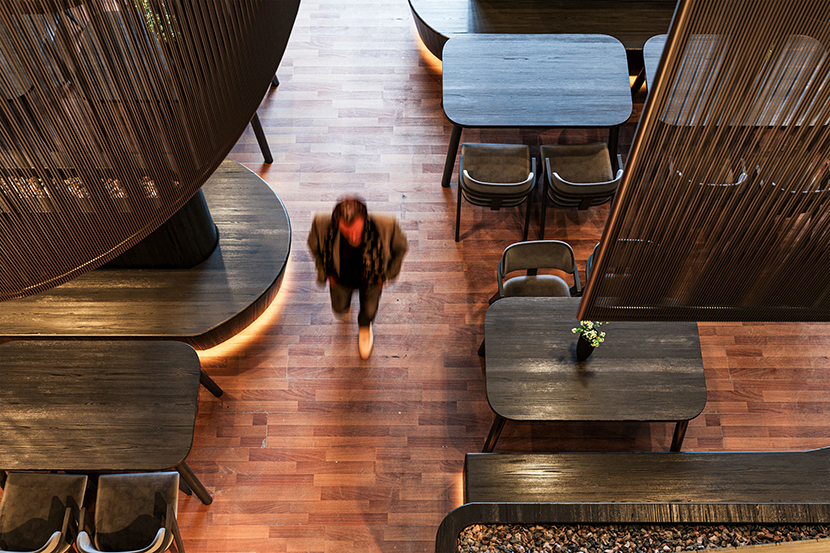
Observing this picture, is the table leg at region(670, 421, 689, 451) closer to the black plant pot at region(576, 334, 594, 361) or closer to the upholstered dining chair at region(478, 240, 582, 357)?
the black plant pot at region(576, 334, 594, 361)

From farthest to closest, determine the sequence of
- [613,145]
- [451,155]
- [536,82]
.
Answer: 1. [451,155]
2. [613,145]
3. [536,82]

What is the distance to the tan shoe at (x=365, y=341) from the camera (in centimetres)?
402

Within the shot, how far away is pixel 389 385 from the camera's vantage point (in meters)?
4.10

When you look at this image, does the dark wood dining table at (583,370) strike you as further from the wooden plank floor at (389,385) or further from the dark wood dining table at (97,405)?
the dark wood dining table at (97,405)

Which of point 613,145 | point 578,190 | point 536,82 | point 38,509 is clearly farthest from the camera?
point 613,145

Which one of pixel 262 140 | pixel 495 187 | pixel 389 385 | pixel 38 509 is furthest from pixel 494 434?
pixel 262 140

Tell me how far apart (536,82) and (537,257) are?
145 centimetres

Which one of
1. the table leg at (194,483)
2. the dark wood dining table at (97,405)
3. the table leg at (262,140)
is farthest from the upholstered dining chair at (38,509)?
the table leg at (262,140)

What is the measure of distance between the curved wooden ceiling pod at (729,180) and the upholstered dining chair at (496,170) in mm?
2130

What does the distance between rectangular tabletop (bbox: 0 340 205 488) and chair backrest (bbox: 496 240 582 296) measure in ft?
7.05

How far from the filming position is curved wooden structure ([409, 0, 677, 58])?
197 inches

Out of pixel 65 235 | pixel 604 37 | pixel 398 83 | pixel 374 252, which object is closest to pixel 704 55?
pixel 65 235

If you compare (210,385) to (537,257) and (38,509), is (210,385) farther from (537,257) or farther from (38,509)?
(537,257)

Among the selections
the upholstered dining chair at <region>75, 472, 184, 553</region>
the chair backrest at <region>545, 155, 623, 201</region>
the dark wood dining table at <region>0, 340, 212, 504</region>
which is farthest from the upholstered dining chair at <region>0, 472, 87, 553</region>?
the chair backrest at <region>545, 155, 623, 201</region>
